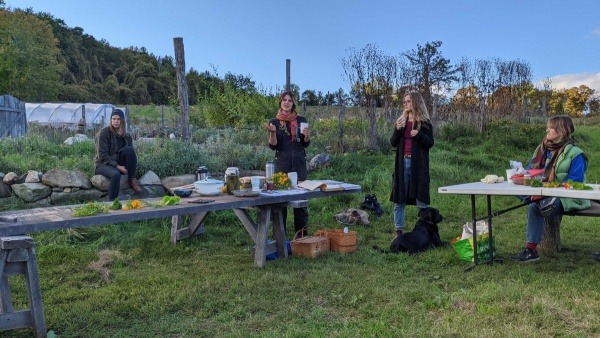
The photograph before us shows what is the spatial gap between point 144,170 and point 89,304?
3.52 meters

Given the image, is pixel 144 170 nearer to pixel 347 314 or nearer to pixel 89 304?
pixel 89 304

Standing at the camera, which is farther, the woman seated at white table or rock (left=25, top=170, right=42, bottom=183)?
rock (left=25, top=170, right=42, bottom=183)

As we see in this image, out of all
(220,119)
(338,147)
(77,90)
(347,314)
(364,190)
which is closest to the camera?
(347,314)

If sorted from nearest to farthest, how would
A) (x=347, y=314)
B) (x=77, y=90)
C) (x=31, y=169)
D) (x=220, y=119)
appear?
(x=347, y=314), (x=31, y=169), (x=220, y=119), (x=77, y=90)

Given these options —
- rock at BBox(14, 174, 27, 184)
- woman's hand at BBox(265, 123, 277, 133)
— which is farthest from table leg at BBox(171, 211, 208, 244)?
rock at BBox(14, 174, 27, 184)

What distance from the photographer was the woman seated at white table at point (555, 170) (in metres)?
4.57

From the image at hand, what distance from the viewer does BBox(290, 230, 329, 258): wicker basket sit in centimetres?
511

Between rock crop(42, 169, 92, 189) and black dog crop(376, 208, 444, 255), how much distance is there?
3.83 meters

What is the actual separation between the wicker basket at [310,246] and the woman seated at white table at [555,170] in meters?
1.77

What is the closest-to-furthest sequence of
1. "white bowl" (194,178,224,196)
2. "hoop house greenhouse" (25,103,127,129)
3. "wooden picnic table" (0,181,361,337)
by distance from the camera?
"wooden picnic table" (0,181,361,337) → "white bowl" (194,178,224,196) → "hoop house greenhouse" (25,103,127,129)

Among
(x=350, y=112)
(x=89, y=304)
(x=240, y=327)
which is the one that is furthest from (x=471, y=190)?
(x=350, y=112)

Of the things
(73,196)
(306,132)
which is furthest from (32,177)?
(306,132)

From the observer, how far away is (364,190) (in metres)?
8.43

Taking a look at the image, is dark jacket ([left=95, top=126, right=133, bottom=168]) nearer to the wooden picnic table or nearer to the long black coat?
the wooden picnic table
